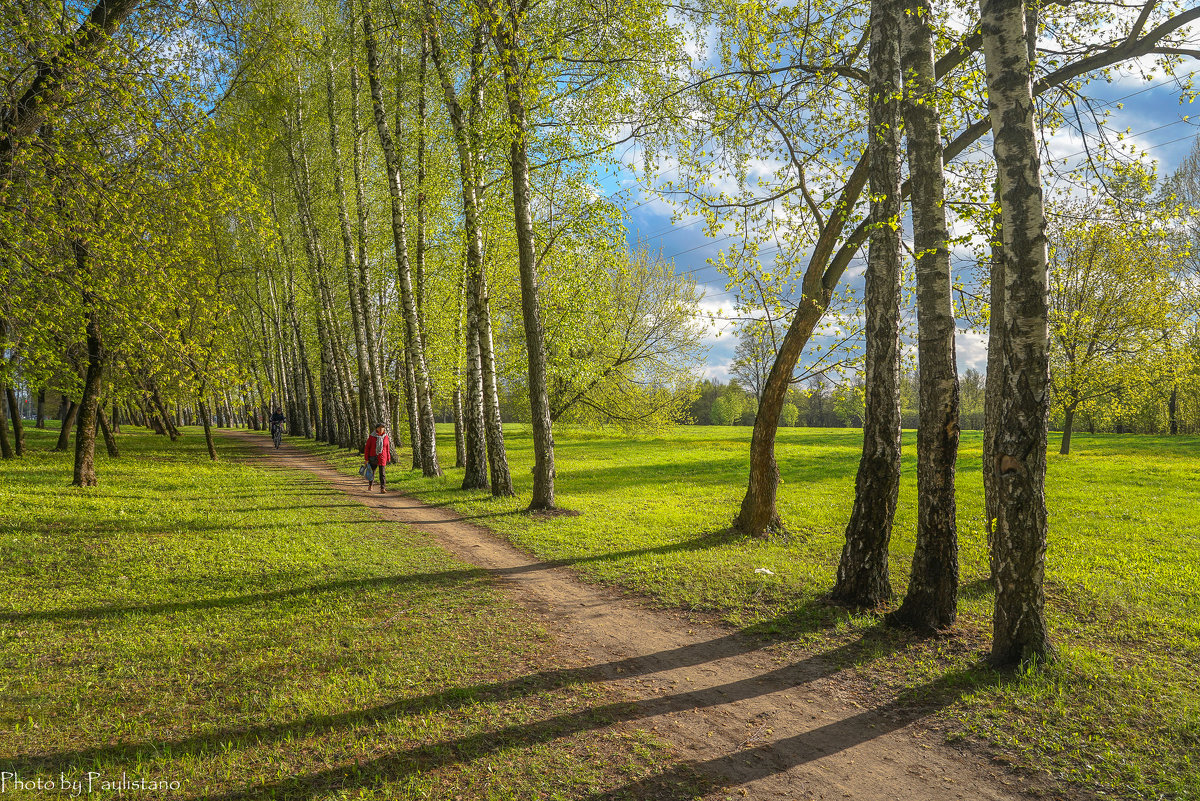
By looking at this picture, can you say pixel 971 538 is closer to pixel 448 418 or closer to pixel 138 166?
pixel 138 166

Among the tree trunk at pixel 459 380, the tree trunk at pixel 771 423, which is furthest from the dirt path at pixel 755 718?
the tree trunk at pixel 459 380

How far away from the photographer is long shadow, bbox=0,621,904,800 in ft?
12.5

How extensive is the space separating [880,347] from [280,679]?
7225mm

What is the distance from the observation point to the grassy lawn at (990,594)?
4.29 m

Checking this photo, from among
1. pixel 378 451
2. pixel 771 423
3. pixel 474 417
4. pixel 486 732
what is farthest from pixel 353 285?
pixel 486 732

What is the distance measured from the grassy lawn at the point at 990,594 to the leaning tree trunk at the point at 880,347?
27.2 inches

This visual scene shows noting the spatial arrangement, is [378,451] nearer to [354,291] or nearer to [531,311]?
[531,311]

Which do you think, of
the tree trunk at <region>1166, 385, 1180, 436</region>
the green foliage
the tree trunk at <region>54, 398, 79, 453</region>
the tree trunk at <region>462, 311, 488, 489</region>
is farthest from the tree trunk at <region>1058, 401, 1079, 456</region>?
the tree trunk at <region>54, 398, 79, 453</region>

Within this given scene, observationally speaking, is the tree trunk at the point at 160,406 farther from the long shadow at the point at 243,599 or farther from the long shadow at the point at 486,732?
the long shadow at the point at 486,732

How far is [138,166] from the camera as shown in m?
8.95

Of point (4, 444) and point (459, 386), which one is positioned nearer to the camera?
point (4, 444)

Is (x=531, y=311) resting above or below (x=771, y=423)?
above

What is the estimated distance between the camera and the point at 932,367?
6.25 metres

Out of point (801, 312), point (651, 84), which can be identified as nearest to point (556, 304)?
point (651, 84)
